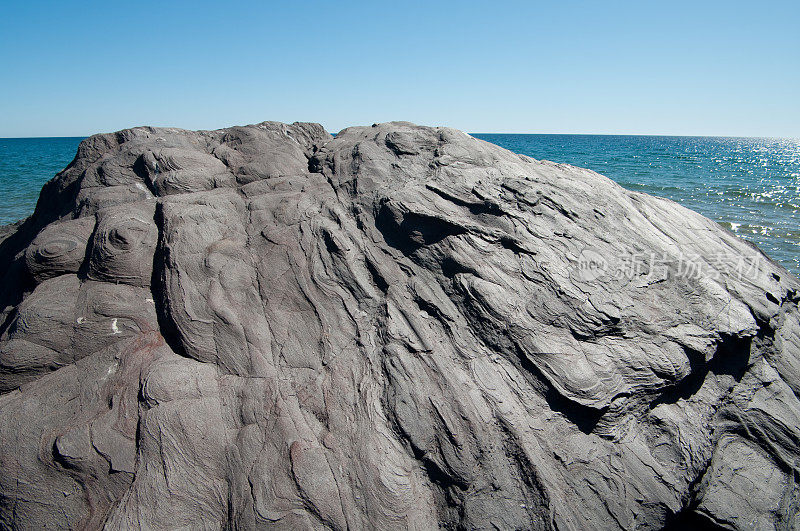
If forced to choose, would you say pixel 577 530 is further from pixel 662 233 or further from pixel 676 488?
pixel 662 233

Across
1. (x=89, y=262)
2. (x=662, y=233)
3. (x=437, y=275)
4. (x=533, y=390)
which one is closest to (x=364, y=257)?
(x=437, y=275)

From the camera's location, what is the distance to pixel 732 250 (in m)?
7.84

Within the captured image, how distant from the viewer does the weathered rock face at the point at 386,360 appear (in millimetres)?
4422

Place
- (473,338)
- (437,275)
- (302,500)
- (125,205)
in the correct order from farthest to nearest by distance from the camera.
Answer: (125,205)
(437,275)
(473,338)
(302,500)

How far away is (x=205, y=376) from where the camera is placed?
5.00m

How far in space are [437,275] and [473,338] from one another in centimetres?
111

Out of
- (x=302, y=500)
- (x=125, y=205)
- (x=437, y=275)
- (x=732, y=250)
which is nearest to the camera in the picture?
(x=302, y=500)

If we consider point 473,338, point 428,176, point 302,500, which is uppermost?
point 428,176

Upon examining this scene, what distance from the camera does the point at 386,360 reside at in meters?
5.30

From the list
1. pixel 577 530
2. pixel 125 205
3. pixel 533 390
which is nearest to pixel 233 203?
pixel 125 205

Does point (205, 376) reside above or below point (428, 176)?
below

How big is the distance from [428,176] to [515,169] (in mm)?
1687

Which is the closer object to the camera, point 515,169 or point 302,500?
point 302,500

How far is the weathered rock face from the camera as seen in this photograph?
4.42m
